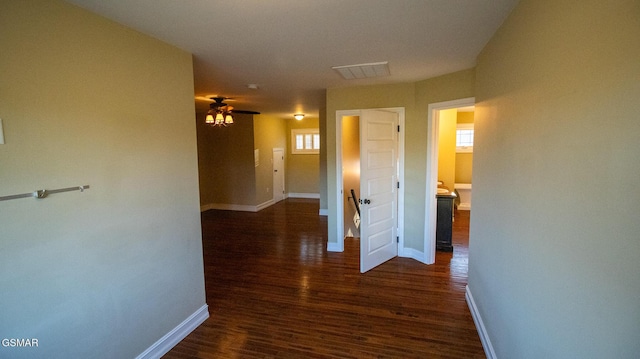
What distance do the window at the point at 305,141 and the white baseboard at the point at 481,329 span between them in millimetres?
6866

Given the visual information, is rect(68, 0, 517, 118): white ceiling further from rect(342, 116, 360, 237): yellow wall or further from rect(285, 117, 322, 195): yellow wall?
rect(285, 117, 322, 195): yellow wall

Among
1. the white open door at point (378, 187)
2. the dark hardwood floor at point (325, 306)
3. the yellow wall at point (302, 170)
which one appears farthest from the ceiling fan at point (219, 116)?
the yellow wall at point (302, 170)

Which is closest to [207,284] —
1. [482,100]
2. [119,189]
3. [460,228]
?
[119,189]

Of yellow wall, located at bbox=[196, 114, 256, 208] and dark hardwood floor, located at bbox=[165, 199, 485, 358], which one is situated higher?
yellow wall, located at bbox=[196, 114, 256, 208]

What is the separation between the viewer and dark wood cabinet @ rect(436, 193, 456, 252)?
4.50m

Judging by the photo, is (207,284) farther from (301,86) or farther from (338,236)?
(301,86)

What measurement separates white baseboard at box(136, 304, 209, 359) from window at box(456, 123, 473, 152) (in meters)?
7.03

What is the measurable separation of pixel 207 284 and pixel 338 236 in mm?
2012

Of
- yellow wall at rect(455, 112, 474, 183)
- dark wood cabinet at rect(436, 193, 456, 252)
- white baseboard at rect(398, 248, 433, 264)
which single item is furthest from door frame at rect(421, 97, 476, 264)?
yellow wall at rect(455, 112, 474, 183)

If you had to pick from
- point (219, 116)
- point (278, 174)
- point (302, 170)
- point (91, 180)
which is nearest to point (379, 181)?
point (219, 116)

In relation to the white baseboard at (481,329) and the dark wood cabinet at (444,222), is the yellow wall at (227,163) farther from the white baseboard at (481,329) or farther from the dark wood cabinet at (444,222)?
the white baseboard at (481,329)

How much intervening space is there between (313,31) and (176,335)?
2704 millimetres

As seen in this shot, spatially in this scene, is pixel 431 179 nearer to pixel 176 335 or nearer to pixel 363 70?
pixel 363 70

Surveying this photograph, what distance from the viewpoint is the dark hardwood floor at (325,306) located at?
2.43m
